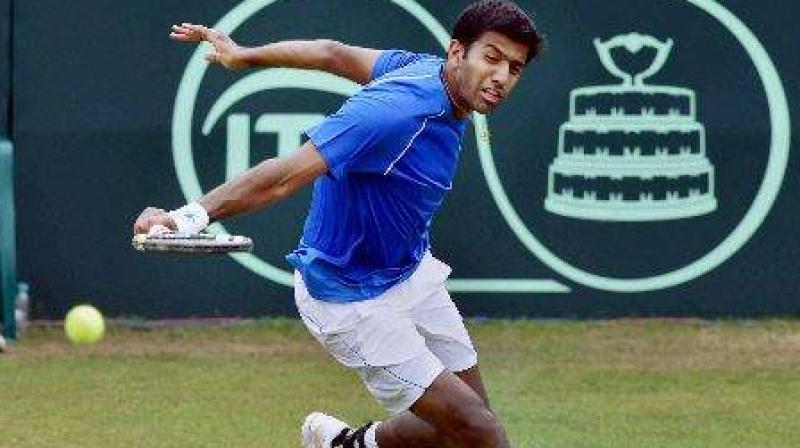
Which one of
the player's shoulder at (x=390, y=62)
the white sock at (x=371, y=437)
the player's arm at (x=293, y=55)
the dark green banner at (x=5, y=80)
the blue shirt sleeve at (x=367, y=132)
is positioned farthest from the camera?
the dark green banner at (x=5, y=80)

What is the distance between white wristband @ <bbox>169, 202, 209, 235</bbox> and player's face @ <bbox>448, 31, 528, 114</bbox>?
49.2 inches

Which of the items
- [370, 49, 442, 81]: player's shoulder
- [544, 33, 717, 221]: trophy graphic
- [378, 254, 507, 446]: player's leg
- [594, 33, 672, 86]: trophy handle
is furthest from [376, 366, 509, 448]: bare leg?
[594, 33, 672, 86]: trophy handle

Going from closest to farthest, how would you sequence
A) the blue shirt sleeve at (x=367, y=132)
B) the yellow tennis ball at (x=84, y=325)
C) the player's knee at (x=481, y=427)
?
the blue shirt sleeve at (x=367, y=132) < the player's knee at (x=481, y=427) < the yellow tennis ball at (x=84, y=325)

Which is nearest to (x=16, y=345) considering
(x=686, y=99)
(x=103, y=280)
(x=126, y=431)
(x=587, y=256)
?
(x=103, y=280)

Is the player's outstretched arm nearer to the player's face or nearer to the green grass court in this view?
the player's face

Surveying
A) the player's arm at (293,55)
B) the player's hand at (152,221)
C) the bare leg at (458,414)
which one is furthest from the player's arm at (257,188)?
the player's arm at (293,55)

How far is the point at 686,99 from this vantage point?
41.7 feet

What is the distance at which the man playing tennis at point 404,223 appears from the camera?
690 cm

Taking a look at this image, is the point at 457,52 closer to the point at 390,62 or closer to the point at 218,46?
the point at 390,62

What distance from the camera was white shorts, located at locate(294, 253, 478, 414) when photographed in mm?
7383

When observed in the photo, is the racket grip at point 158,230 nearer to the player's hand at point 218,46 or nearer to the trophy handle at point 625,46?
the player's hand at point 218,46

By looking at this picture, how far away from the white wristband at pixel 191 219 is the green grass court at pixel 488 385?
320cm

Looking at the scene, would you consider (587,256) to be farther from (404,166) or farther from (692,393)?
(404,166)

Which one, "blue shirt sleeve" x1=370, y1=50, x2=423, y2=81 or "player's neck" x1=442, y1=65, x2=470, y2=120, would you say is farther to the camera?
"blue shirt sleeve" x1=370, y1=50, x2=423, y2=81
